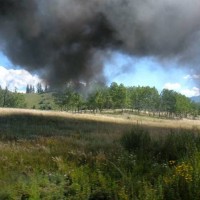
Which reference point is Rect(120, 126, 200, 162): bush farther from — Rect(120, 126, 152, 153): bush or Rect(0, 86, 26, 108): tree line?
Rect(0, 86, 26, 108): tree line

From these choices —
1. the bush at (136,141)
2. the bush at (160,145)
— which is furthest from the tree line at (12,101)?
the bush at (160,145)

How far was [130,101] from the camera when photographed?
4899 inches

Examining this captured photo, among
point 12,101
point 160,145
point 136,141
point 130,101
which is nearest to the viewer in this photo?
point 160,145

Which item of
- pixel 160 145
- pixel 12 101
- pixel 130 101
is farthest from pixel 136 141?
pixel 12 101

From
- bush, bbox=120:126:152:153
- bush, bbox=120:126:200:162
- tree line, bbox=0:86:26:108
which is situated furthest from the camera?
tree line, bbox=0:86:26:108

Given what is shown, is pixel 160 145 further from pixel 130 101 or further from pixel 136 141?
pixel 130 101

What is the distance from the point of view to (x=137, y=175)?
753 centimetres

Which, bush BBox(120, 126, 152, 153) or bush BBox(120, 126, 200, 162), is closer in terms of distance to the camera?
bush BBox(120, 126, 200, 162)

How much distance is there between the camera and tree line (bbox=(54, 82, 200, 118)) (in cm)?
10894

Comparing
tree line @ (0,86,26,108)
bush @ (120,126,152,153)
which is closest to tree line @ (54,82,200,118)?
tree line @ (0,86,26,108)

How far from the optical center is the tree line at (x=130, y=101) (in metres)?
109

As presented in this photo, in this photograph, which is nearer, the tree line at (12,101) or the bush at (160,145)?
the bush at (160,145)

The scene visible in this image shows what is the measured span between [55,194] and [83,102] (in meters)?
104

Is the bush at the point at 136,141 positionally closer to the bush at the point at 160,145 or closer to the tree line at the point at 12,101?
the bush at the point at 160,145
